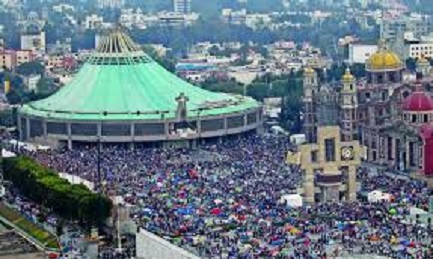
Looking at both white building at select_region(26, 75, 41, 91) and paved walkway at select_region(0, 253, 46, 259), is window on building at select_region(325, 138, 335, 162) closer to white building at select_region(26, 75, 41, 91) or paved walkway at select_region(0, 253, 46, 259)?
paved walkway at select_region(0, 253, 46, 259)

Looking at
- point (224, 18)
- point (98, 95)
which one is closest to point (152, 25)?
point (224, 18)

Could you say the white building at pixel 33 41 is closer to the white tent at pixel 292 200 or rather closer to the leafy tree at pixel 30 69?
the leafy tree at pixel 30 69

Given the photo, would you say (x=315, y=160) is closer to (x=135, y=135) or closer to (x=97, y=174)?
(x=97, y=174)

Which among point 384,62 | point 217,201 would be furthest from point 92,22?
→ point 217,201

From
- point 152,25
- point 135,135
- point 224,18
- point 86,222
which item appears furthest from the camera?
point 224,18

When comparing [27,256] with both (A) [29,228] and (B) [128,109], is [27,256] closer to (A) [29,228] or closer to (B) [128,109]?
(A) [29,228]

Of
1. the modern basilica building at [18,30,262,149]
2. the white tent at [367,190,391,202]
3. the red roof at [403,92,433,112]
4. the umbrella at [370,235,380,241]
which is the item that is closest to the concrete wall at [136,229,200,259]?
the umbrella at [370,235,380,241]
